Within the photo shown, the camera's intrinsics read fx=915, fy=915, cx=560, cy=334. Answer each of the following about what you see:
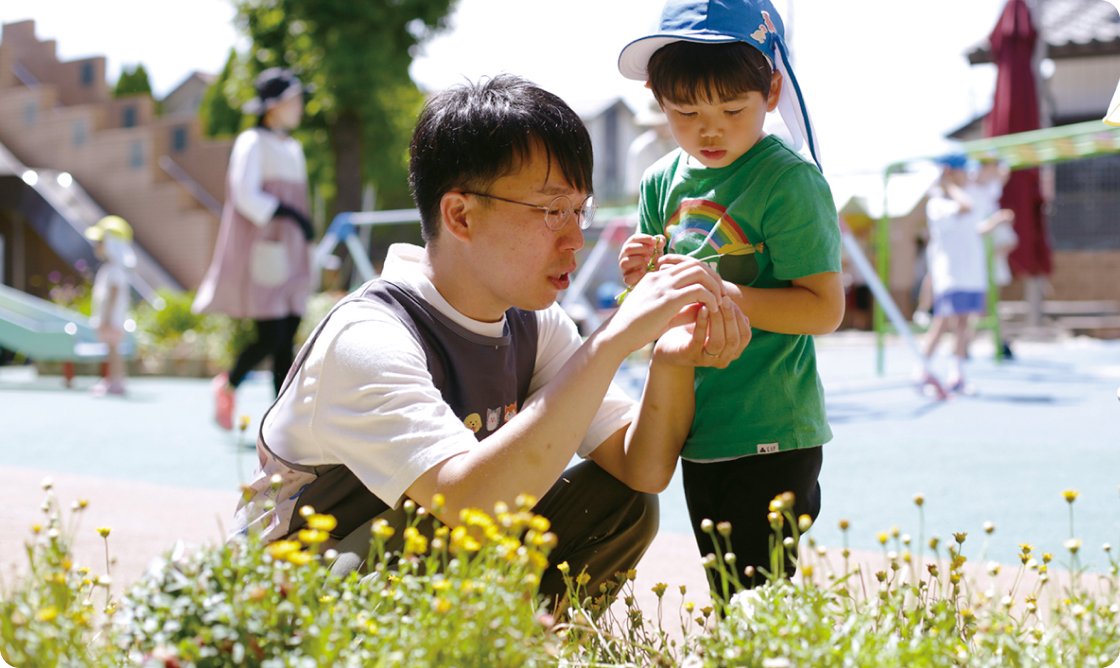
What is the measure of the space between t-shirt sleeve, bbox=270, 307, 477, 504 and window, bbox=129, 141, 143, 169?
18.3m

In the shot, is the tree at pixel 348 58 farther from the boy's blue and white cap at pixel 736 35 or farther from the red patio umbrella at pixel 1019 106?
the boy's blue and white cap at pixel 736 35

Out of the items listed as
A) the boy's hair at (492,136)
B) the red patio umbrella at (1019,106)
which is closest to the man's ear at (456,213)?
the boy's hair at (492,136)

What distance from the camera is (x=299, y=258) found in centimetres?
539

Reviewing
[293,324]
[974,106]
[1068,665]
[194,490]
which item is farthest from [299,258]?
[974,106]

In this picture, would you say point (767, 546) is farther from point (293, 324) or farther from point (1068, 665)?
point (293, 324)

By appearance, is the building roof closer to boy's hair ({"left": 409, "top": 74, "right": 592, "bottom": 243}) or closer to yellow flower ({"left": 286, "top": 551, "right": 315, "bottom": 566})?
boy's hair ({"left": 409, "top": 74, "right": 592, "bottom": 243})

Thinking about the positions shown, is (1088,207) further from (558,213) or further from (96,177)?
(96,177)

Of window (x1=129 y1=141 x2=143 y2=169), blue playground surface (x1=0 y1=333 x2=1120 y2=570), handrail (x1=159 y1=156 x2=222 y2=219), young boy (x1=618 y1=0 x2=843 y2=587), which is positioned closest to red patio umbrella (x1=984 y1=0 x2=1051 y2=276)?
blue playground surface (x1=0 y1=333 x2=1120 y2=570)

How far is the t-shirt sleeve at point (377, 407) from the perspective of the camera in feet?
4.64

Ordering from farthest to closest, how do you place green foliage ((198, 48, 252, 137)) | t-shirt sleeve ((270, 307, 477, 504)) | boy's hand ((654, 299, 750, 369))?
green foliage ((198, 48, 252, 137)) → boy's hand ((654, 299, 750, 369)) → t-shirt sleeve ((270, 307, 477, 504))

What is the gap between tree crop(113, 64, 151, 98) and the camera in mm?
31188

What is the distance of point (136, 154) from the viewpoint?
17750mm

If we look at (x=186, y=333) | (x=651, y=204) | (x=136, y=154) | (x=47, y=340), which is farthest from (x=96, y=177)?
(x=651, y=204)

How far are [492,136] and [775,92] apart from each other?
2.10 ft
